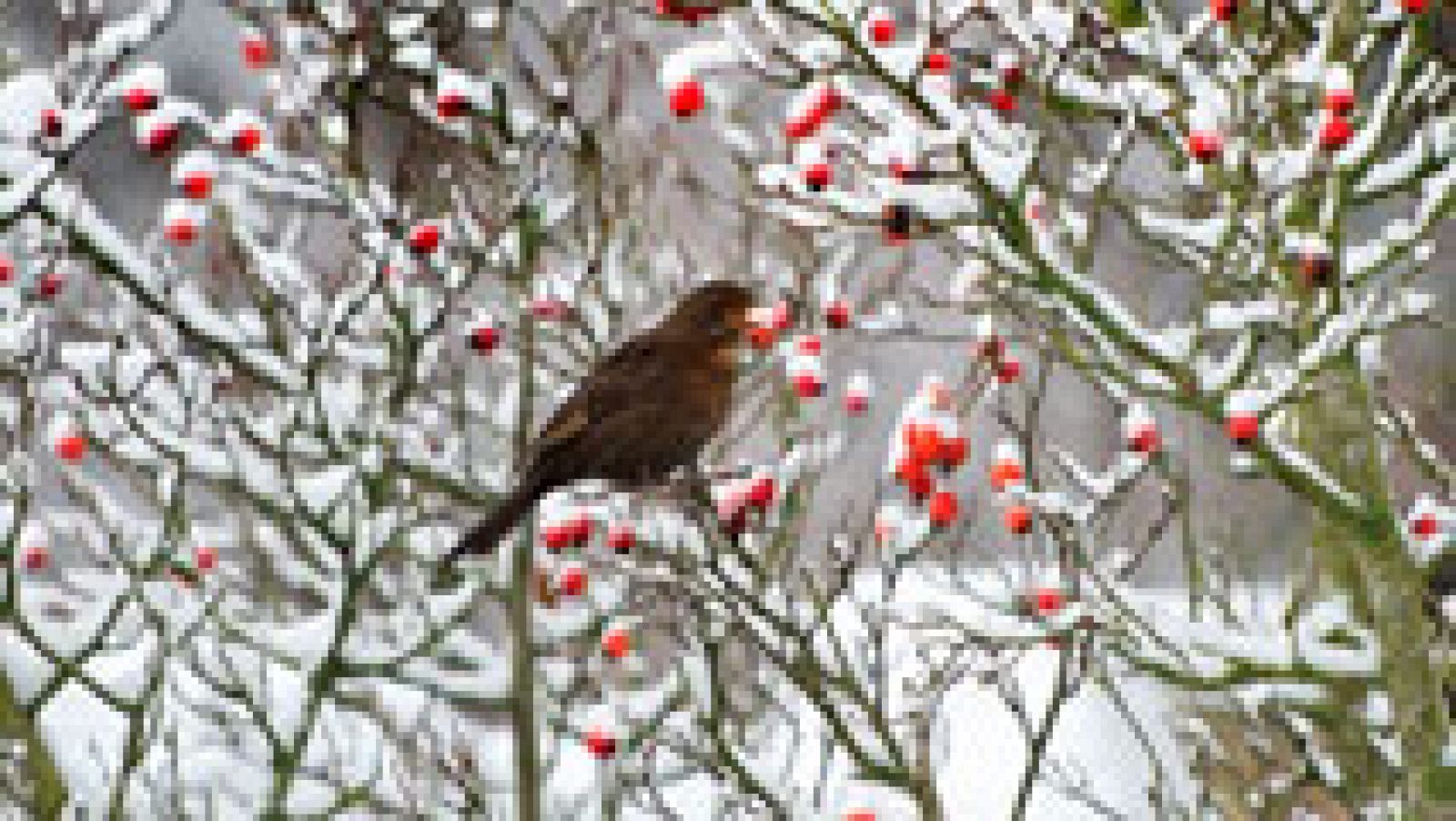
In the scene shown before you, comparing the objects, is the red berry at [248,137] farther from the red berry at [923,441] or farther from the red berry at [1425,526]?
the red berry at [1425,526]

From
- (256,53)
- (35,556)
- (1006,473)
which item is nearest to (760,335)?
(1006,473)

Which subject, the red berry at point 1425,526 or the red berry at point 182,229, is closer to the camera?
the red berry at point 1425,526

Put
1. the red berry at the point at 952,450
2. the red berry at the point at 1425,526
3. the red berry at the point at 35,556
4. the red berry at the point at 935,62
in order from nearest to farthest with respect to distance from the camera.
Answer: the red berry at the point at 952,450 < the red berry at the point at 1425,526 < the red berry at the point at 935,62 < the red berry at the point at 35,556

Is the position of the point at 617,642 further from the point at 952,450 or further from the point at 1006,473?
the point at 952,450

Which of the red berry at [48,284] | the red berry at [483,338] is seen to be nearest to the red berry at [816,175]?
the red berry at [483,338]

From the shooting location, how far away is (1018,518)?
15.5ft

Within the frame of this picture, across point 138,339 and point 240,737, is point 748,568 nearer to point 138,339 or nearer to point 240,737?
point 138,339

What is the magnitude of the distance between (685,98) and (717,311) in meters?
0.53

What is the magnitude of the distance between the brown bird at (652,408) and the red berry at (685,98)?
465 mm

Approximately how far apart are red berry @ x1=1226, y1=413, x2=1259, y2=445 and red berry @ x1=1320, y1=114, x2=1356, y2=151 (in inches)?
26.3

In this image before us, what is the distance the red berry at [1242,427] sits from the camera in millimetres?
4047

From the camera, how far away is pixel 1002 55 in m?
5.65

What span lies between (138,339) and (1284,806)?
439 centimetres

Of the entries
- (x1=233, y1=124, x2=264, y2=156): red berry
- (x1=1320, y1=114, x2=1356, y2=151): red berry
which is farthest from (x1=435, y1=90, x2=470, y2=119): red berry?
(x1=1320, y1=114, x2=1356, y2=151): red berry
